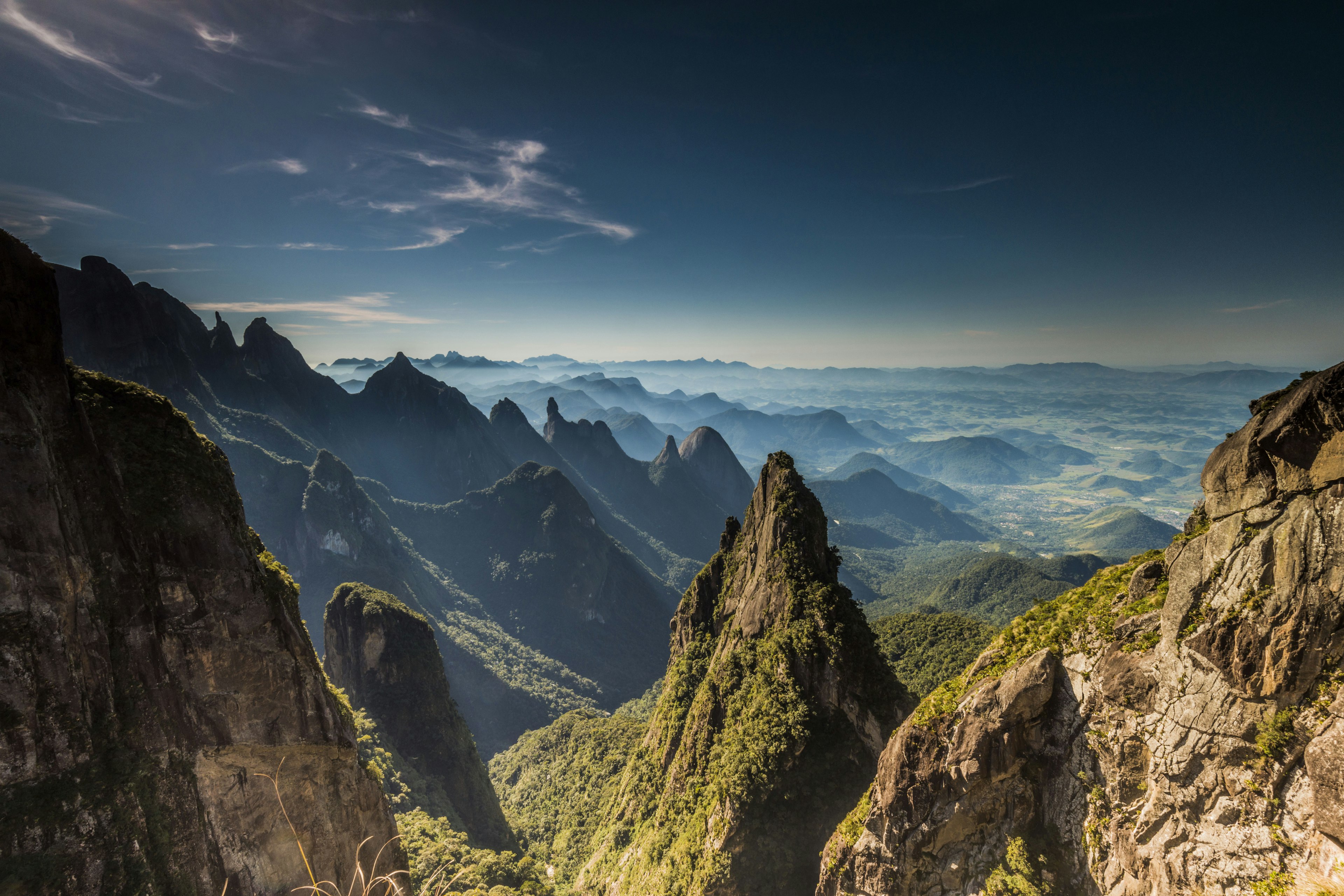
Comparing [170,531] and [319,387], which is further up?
[319,387]

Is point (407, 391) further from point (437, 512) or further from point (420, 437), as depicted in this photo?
point (437, 512)

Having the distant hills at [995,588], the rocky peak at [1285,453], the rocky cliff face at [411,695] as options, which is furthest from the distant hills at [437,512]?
the rocky peak at [1285,453]

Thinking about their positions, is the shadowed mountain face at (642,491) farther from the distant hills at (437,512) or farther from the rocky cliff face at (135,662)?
the rocky cliff face at (135,662)

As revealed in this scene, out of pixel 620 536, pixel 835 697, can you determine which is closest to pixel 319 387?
pixel 620 536

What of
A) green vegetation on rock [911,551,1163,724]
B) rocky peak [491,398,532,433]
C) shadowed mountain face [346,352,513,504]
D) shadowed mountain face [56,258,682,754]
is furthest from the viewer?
rocky peak [491,398,532,433]

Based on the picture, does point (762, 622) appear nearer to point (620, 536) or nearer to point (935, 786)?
point (935, 786)

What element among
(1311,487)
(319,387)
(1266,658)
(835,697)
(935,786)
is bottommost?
(835,697)

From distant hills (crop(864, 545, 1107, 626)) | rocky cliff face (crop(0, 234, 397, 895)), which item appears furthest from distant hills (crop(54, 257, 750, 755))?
rocky cliff face (crop(0, 234, 397, 895))

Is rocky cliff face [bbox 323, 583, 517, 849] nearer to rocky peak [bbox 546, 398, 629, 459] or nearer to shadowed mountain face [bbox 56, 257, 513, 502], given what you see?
shadowed mountain face [bbox 56, 257, 513, 502]
